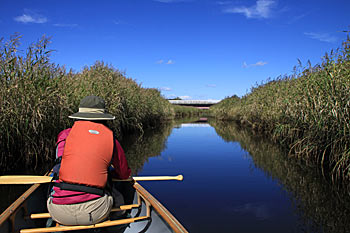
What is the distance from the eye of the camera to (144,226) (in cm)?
313

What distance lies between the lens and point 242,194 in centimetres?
514

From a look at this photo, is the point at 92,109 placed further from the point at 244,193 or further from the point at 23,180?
the point at 244,193

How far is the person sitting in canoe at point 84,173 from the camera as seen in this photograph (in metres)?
2.52

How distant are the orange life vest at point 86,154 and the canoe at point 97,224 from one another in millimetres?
522

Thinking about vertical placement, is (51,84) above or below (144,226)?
above

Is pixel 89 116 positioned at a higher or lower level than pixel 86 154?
higher

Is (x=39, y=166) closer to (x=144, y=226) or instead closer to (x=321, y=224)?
(x=144, y=226)

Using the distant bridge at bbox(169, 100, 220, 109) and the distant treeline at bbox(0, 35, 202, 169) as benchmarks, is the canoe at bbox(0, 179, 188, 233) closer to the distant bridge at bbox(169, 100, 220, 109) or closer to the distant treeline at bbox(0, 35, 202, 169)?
the distant treeline at bbox(0, 35, 202, 169)

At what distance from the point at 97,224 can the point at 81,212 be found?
0.78ft

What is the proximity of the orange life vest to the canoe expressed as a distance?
0.52 m

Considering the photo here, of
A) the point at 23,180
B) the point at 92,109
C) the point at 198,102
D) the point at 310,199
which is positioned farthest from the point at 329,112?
the point at 198,102

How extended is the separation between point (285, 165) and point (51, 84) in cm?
645

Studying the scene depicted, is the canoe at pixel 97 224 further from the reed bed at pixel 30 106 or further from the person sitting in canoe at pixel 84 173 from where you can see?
the reed bed at pixel 30 106

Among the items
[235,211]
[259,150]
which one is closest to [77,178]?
[235,211]
